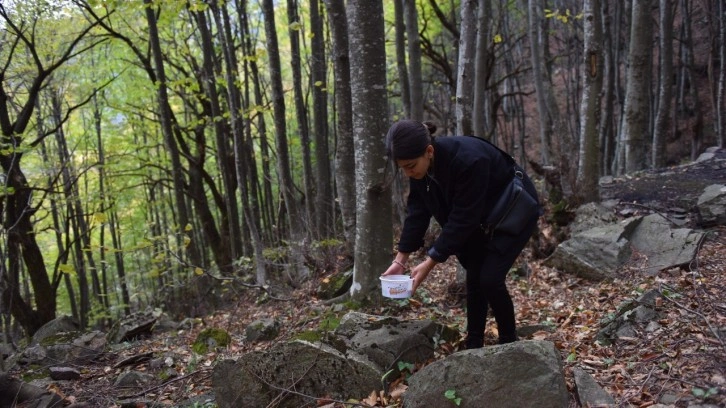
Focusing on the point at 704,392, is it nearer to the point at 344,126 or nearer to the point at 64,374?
the point at 64,374

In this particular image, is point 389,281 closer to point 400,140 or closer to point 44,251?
point 400,140

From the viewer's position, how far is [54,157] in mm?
15805

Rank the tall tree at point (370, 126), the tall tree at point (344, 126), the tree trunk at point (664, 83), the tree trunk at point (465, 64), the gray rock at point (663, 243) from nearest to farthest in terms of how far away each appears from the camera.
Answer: the tall tree at point (370, 126)
the gray rock at point (663, 243)
the tree trunk at point (465, 64)
the tall tree at point (344, 126)
the tree trunk at point (664, 83)

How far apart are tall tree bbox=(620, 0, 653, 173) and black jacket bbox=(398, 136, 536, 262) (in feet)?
27.8

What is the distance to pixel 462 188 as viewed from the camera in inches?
117

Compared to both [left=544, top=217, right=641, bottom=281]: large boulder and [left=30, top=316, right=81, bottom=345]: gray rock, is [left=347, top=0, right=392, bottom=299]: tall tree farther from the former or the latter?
[left=30, top=316, right=81, bottom=345]: gray rock

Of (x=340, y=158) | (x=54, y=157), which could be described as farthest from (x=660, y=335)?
(x=54, y=157)

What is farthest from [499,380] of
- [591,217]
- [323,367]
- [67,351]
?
[67,351]

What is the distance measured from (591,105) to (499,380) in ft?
19.8

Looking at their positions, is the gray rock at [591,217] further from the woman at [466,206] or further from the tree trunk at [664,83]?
the tree trunk at [664,83]

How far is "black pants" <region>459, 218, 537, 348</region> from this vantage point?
3.10 metres

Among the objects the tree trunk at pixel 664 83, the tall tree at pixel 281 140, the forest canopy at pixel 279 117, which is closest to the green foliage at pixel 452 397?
the forest canopy at pixel 279 117

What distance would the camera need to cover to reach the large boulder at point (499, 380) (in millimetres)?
2633

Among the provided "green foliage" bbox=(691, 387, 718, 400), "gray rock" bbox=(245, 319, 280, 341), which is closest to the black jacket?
"green foliage" bbox=(691, 387, 718, 400)
